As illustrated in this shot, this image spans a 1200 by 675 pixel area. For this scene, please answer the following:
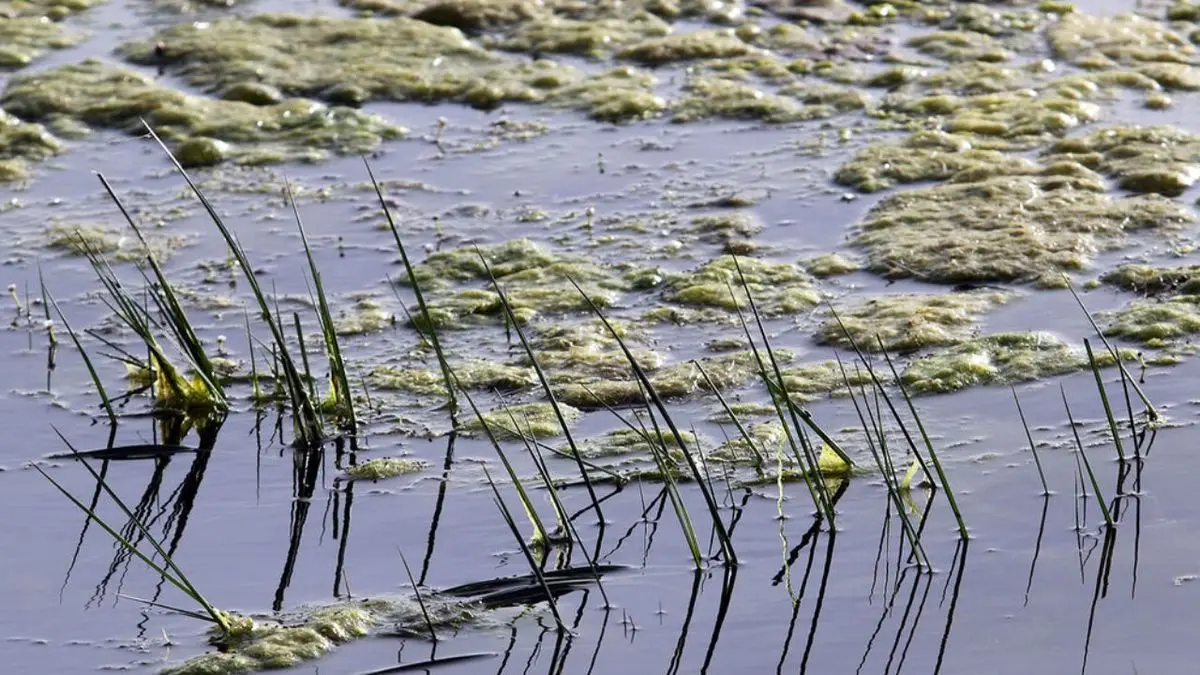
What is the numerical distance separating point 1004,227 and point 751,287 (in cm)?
85

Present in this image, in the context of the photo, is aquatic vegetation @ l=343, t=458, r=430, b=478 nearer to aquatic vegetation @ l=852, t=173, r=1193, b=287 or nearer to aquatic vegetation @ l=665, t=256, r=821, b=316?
aquatic vegetation @ l=665, t=256, r=821, b=316

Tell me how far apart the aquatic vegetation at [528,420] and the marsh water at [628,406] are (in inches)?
2.1

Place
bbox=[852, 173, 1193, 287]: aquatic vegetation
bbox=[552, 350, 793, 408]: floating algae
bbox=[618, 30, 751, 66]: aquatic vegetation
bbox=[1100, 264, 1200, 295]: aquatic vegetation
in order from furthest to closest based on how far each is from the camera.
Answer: bbox=[618, 30, 751, 66]: aquatic vegetation
bbox=[852, 173, 1193, 287]: aquatic vegetation
bbox=[1100, 264, 1200, 295]: aquatic vegetation
bbox=[552, 350, 793, 408]: floating algae

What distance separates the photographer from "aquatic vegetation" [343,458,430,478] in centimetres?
341

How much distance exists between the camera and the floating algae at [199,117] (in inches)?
222

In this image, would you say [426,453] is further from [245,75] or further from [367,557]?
[245,75]

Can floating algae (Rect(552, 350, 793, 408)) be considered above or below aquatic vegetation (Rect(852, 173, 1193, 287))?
below

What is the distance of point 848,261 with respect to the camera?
462 centimetres

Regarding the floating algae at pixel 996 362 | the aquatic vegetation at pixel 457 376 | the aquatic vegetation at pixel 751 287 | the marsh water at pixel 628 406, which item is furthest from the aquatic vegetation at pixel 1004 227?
the aquatic vegetation at pixel 457 376

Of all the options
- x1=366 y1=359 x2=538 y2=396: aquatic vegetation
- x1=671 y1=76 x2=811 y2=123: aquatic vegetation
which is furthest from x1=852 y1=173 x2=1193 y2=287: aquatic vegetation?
x1=366 y1=359 x2=538 y2=396: aquatic vegetation

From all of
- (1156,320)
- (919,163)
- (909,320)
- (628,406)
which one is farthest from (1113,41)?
(628,406)

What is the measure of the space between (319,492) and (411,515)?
0.24 metres

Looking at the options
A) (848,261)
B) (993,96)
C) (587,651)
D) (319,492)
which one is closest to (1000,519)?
(587,651)

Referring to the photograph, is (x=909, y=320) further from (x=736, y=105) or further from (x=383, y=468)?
(x=736, y=105)
